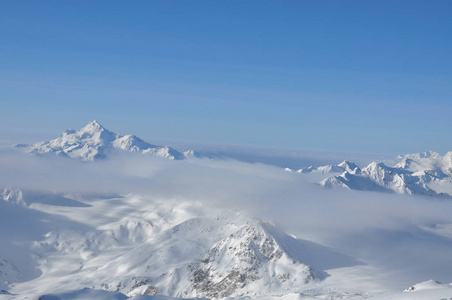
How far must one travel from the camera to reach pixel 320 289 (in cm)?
18825

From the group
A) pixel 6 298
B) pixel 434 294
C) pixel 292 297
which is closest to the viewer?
pixel 434 294

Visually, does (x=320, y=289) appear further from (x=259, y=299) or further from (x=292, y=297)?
(x=292, y=297)

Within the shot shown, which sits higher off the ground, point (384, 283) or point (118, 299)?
point (118, 299)

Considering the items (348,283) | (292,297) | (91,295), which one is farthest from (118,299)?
(348,283)

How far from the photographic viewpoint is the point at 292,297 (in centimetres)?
12394

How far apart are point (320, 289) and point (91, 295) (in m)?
110

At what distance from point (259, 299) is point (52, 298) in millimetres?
67612

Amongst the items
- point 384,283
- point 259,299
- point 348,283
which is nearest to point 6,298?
point 259,299

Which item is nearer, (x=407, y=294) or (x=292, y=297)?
(x=407, y=294)

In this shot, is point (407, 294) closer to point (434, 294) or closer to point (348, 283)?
point (434, 294)

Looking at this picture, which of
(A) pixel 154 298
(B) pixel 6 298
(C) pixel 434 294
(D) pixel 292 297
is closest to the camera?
(C) pixel 434 294

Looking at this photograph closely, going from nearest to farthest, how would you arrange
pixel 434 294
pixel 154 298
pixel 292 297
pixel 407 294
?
pixel 434 294 < pixel 407 294 < pixel 154 298 < pixel 292 297

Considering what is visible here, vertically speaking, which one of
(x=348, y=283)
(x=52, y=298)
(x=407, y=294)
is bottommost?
(x=348, y=283)

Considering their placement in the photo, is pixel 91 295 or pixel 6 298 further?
pixel 6 298
